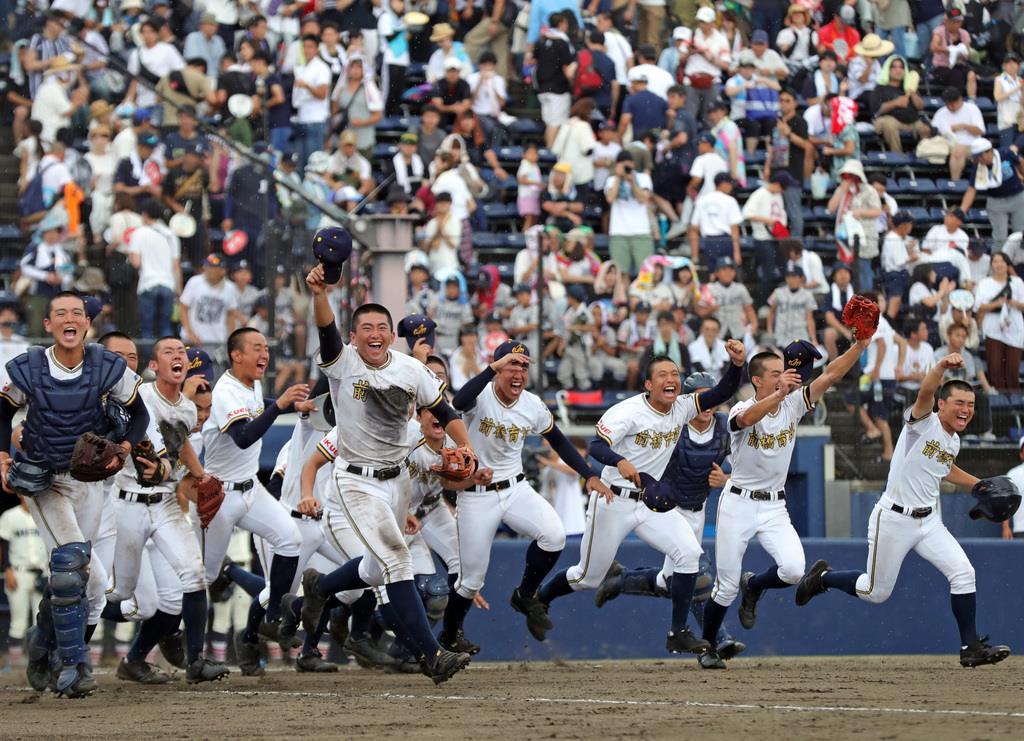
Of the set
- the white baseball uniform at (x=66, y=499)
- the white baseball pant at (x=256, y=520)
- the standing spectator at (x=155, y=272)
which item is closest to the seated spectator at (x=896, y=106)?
the standing spectator at (x=155, y=272)

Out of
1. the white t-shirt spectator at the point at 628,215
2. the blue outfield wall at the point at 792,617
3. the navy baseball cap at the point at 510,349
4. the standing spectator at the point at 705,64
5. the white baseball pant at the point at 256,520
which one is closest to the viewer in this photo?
the navy baseball cap at the point at 510,349

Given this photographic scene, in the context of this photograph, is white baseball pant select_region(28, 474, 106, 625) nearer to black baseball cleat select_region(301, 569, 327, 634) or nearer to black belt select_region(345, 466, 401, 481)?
black belt select_region(345, 466, 401, 481)

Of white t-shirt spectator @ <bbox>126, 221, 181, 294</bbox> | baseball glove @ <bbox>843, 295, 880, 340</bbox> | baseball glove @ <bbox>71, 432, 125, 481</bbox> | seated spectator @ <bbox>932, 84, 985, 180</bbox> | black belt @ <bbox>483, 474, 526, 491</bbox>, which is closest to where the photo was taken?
baseball glove @ <bbox>71, 432, 125, 481</bbox>

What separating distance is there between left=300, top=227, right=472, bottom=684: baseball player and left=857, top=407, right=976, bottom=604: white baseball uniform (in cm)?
331

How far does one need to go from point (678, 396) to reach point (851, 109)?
10.2m

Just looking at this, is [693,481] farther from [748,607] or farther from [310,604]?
[310,604]

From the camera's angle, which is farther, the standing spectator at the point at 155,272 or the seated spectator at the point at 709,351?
the seated spectator at the point at 709,351

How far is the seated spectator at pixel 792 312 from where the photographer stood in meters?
16.1

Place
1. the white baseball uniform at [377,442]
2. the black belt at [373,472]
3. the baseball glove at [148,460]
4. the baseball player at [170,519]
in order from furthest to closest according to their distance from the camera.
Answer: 1. the baseball player at [170,519]
2. the baseball glove at [148,460]
3. the black belt at [373,472]
4. the white baseball uniform at [377,442]

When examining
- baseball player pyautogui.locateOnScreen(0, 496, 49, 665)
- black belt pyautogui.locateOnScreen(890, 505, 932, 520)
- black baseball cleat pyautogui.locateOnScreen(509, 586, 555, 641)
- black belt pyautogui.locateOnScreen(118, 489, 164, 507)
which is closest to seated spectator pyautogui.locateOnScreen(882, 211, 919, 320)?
black belt pyautogui.locateOnScreen(890, 505, 932, 520)

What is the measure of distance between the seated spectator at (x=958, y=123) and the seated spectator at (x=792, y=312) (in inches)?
228

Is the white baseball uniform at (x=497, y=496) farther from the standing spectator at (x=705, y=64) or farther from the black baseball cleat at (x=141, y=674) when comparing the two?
the standing spectator at (x=705, y=64)

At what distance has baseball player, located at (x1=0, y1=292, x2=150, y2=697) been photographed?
936 centimetres

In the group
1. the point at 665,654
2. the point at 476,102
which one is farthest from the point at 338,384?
the point at 476,102
